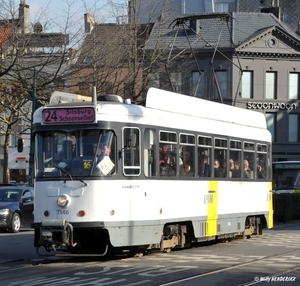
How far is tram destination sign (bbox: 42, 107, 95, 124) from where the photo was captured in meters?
14.2

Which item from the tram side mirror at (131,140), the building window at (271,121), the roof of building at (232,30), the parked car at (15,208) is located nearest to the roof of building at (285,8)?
the roof of building at (232,30)

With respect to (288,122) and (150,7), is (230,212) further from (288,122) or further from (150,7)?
(288,122)

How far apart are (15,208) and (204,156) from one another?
865 cm

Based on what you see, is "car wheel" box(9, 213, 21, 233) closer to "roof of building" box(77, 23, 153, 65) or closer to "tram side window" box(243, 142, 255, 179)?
"tram side window" box(243, 142, 255, 179)

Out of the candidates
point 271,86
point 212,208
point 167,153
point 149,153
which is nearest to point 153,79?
point 212,208

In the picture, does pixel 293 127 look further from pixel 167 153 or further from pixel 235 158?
pixel 167 153

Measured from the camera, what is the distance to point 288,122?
5828cm

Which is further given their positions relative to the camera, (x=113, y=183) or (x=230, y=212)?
(x=230, y=212)

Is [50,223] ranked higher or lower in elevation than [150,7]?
lower

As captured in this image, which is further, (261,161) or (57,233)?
(261,161)

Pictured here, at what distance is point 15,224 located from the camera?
77.4 ft

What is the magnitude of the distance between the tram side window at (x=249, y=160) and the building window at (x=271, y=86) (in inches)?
1512

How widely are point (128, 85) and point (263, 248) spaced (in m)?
18.8

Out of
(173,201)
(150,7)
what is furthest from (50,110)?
(150,7)
